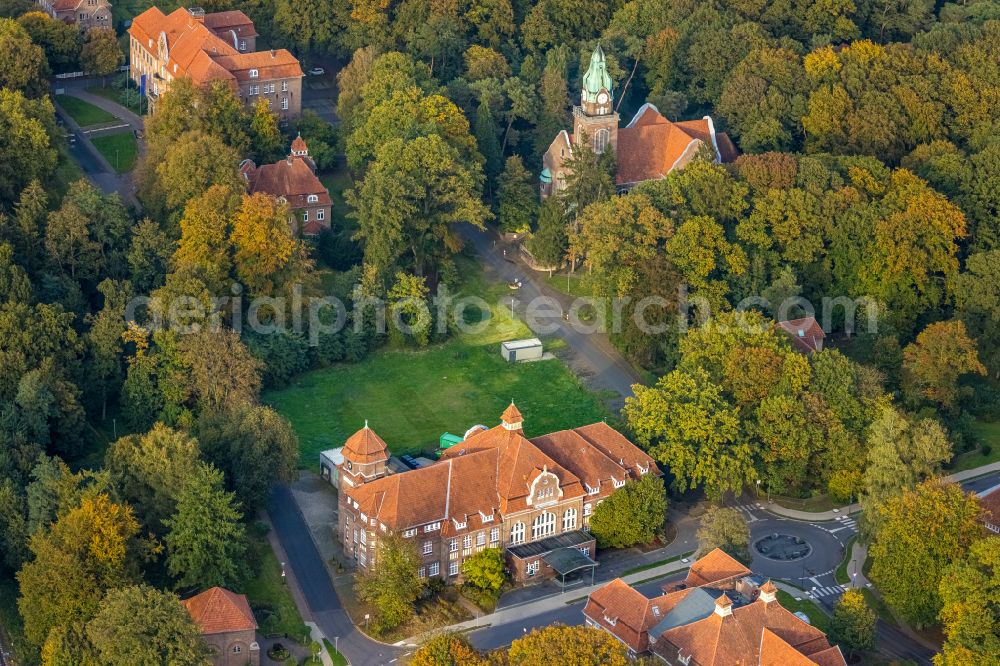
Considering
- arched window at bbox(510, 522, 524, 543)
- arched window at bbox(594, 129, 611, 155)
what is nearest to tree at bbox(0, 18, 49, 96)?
arched window at bbox(594, 129, 611, 155)

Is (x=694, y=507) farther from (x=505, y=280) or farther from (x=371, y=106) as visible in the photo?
(x=371, y=106)

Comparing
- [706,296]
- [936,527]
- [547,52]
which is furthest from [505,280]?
[936,527]

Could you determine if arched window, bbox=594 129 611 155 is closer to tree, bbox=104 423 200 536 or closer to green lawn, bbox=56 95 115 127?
green lawn, bbox=56 95 115 127

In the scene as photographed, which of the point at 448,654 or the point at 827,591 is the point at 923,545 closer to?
the point at 827,591

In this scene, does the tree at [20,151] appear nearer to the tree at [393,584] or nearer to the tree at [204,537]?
the tree at [204,537]

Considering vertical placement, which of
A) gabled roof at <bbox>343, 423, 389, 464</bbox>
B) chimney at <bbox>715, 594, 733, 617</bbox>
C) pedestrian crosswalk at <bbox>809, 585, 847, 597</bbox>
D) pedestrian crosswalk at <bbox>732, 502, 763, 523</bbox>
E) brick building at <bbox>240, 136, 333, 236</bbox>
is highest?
brick building at <bbox>240, 136, 333, 236</bbox>

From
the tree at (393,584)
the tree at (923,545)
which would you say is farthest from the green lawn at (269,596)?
the tree at (923,545)

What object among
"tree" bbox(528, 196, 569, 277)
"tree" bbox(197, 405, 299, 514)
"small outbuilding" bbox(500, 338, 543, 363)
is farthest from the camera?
"tree" bbox(528, 196, 569, 277)

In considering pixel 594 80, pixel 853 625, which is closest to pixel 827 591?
pixel 853 625
